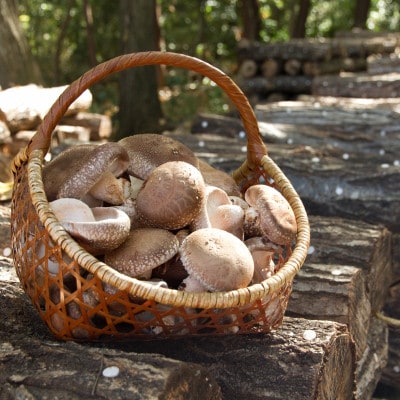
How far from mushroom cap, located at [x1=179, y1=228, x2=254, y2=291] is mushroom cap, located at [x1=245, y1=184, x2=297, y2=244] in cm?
20

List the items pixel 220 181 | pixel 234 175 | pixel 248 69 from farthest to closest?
pixel 248 69 < pixel 234 175 < pixel 220 181

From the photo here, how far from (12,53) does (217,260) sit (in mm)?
4726

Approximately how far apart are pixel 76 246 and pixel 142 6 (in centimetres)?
642

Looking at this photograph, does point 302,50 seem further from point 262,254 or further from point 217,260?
point 217,260

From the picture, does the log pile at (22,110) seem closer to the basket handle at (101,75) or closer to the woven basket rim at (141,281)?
the basket handle at (101,75)

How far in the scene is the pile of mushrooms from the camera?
1.89 m

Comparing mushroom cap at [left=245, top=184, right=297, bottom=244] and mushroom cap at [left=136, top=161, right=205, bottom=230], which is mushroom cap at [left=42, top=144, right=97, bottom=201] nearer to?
mushroom cap at [left=136, top=161, right=205, bottom=230]

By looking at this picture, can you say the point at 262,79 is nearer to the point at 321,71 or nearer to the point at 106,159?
the point at 321,71

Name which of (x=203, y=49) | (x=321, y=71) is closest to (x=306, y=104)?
(x=321, y=71)

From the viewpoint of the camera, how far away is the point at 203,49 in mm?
15094

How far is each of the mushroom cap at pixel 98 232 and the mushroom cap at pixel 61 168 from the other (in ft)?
0.76

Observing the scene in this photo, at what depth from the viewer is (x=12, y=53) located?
5871 millimetres

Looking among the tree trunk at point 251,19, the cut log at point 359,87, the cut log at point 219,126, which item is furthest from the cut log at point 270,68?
the tree trunk at point 251,19

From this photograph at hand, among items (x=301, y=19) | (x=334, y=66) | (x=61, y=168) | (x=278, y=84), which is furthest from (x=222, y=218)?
(x=301, y=19)
